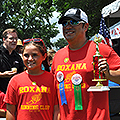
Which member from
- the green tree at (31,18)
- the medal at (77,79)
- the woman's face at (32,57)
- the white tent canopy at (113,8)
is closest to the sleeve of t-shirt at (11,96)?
the woman's face at (32,57)

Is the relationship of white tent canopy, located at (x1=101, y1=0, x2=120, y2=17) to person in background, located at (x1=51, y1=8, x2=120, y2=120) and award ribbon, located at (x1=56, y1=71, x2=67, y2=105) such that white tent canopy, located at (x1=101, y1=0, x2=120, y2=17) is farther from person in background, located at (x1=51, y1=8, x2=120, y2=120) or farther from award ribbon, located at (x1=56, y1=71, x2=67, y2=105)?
award ribbon, located at (x1=56, y1=71, x2=67, y2=105)

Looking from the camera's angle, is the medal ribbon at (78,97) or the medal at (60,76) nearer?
the medal ribbon at (78,97)

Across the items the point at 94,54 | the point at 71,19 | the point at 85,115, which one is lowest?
the point at 85,115

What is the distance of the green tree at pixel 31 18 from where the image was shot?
2466cm

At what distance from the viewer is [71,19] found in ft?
9.53

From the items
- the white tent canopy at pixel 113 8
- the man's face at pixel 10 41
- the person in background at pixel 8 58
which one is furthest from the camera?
the white tent canopy at pixel 113 8

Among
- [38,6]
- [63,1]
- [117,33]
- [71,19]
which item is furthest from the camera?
[38,6]

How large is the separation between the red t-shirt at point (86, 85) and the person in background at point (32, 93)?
0.21 metres

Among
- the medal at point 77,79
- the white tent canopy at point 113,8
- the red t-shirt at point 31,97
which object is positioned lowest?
the red t-shirt at point 31,97

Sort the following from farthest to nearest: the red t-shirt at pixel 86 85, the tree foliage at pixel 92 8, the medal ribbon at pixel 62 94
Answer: the tree foliage at pixel 92 8 < the medal ribbon at pixel 62 94 < the red t-shirt at pixel 86 85

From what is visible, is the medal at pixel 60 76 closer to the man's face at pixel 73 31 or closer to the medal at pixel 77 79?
the medal at pixel 77 79

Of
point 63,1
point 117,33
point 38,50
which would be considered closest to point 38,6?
point 63,1

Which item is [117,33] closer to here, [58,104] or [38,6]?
[58,104]

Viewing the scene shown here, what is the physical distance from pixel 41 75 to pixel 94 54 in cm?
72
